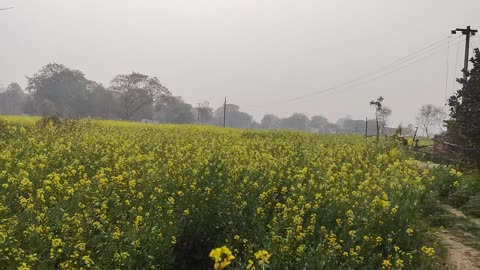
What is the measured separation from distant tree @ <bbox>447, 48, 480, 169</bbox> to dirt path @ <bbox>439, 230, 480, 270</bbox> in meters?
8.48

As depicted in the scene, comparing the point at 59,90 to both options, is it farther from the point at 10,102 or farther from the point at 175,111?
the point at 10,102

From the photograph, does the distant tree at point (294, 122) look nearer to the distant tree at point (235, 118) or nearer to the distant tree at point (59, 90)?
the distant tree at point (235, 118)

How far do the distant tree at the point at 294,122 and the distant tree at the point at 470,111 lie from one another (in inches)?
5851

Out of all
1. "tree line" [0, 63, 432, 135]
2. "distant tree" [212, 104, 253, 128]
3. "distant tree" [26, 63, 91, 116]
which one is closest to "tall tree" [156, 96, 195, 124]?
"tree line" [0, 63, 432, 135]

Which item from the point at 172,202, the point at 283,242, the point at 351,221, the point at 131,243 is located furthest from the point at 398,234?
the point at 131,243

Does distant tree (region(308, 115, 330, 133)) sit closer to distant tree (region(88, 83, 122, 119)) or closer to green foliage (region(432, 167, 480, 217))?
distant tree (region(88, 83, 122, 119))

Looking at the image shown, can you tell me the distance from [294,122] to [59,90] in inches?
4042

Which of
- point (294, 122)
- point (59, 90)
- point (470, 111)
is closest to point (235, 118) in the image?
point (294, 122)

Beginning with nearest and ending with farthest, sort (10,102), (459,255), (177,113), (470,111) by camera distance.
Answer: (459,255) < (470,111) < (177,113) < (10,102)

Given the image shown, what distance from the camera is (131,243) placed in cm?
633

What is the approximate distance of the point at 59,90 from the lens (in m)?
86.1

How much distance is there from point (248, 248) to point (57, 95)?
87652mm

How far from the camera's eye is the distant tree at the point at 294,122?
16930cm

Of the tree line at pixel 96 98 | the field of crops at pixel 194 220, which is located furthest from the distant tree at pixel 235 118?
the field of crops at pixel 194 220
